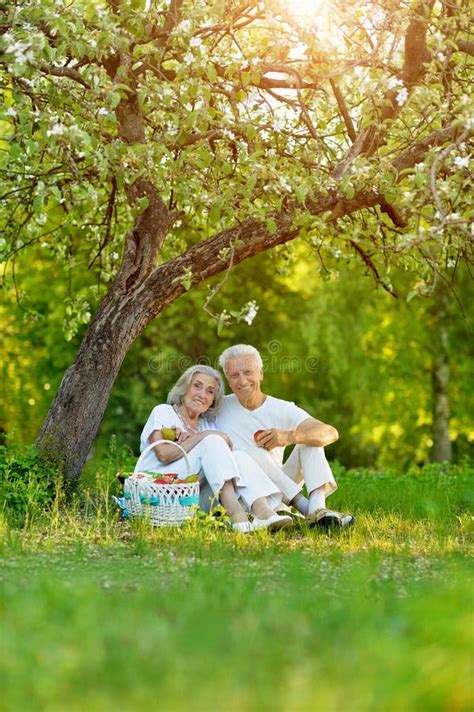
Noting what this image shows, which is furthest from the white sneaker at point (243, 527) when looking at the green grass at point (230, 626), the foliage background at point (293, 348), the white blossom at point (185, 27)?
the foliage background at point (293, 348)

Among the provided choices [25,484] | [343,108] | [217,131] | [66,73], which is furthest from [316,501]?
[66,73]

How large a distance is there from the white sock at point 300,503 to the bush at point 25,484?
1769 millimetres

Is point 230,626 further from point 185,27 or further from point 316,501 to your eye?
point 185,27

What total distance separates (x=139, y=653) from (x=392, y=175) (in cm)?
485

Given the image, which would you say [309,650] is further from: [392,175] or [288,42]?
[288,42]

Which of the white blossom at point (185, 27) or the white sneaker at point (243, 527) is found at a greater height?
the white blossom at point (185, 27)

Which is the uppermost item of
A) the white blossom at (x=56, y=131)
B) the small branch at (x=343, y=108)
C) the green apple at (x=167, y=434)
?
the small branch at (x=343, y=108)

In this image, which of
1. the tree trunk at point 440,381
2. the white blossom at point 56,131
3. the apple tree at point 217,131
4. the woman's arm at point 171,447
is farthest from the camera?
the tree trunk at point 440,381

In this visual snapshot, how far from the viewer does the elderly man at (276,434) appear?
24.2 feet

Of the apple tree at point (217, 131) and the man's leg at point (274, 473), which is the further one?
the man's leg at point (274, 473)

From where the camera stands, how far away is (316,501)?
7.42 meters

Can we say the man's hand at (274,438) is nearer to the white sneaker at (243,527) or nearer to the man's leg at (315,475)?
the man's leg at (315,475)

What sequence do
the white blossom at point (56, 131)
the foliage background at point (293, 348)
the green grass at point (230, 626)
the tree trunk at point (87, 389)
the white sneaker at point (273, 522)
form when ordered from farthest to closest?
1. the foliage background at point (293, 348)
2. the tree trunk at point (87, 389)
3. the white sneaker at point (273, 522)
4. the white blossom at point (56, 131)
5. the green grass at point (230, 626)

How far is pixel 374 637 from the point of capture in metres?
3.26
